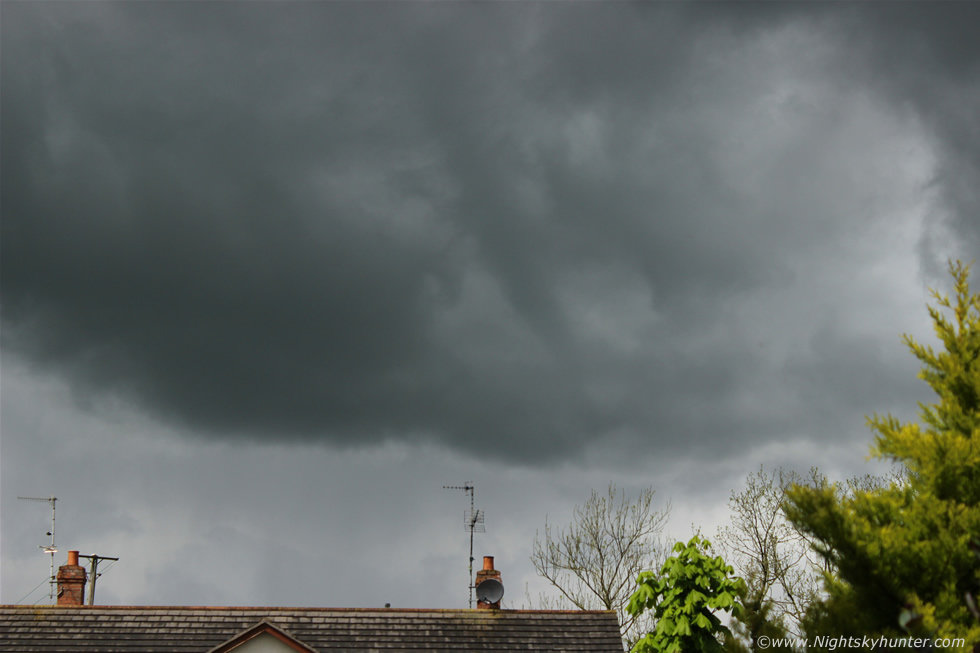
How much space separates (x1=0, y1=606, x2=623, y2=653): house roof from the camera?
1081 inches

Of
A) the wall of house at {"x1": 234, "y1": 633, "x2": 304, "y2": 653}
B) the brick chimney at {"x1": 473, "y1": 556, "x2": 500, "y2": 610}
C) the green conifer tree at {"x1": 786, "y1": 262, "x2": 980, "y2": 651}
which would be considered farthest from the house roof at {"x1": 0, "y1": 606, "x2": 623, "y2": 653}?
the green conifer tree at {"x1": 786, "y1": 262, "x2": 980, "y2": 651}

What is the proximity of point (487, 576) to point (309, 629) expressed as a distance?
623 cm

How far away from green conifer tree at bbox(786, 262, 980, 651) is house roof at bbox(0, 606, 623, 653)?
49.7ft

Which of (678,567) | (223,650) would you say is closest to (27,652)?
Result: (223,650)

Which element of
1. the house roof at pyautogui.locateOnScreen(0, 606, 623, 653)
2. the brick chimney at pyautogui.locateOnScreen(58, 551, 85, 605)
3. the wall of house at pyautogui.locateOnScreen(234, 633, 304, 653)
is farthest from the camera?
the brick chimney at pyautogui.locateOnScreen(58, 551, 85, 605)

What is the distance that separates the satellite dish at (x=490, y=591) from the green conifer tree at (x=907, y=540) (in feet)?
54.0

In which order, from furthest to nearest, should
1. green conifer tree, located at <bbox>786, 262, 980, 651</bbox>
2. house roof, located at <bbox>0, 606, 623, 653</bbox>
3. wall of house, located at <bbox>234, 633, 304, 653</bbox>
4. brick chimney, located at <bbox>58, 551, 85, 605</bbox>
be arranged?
brick chimney, located at <bbox>58, 551, 85, 605</bbox> → house roof, located at <bbox>0, 606, 623, 653</bbox> → wall of house, located at <bbox>234, 633, 304, 653</bbox> → green conifer tree, located at <bbox>786, 262, 980, 651</bbox>

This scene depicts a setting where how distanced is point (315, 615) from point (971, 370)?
68.9 feet

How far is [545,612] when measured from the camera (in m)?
29.8

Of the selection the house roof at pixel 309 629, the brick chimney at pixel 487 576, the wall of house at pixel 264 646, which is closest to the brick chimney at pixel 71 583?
the house roof at pixel 309 629

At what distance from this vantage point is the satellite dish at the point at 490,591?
30.1 metres

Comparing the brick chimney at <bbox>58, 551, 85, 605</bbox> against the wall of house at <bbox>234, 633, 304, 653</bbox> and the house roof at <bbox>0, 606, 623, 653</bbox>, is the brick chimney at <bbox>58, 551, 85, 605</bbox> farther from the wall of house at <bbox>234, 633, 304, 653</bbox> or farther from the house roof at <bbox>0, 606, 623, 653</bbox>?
the wall of house at <bbox>234, 633, 304, 653</bbox>

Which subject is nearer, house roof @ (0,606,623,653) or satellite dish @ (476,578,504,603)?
house roof @ (0,606,623,653)

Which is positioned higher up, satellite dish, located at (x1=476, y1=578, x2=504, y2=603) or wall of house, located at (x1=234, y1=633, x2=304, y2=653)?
satellite dish, located at (x1=476, y1=578, x2=504, y2=603)
